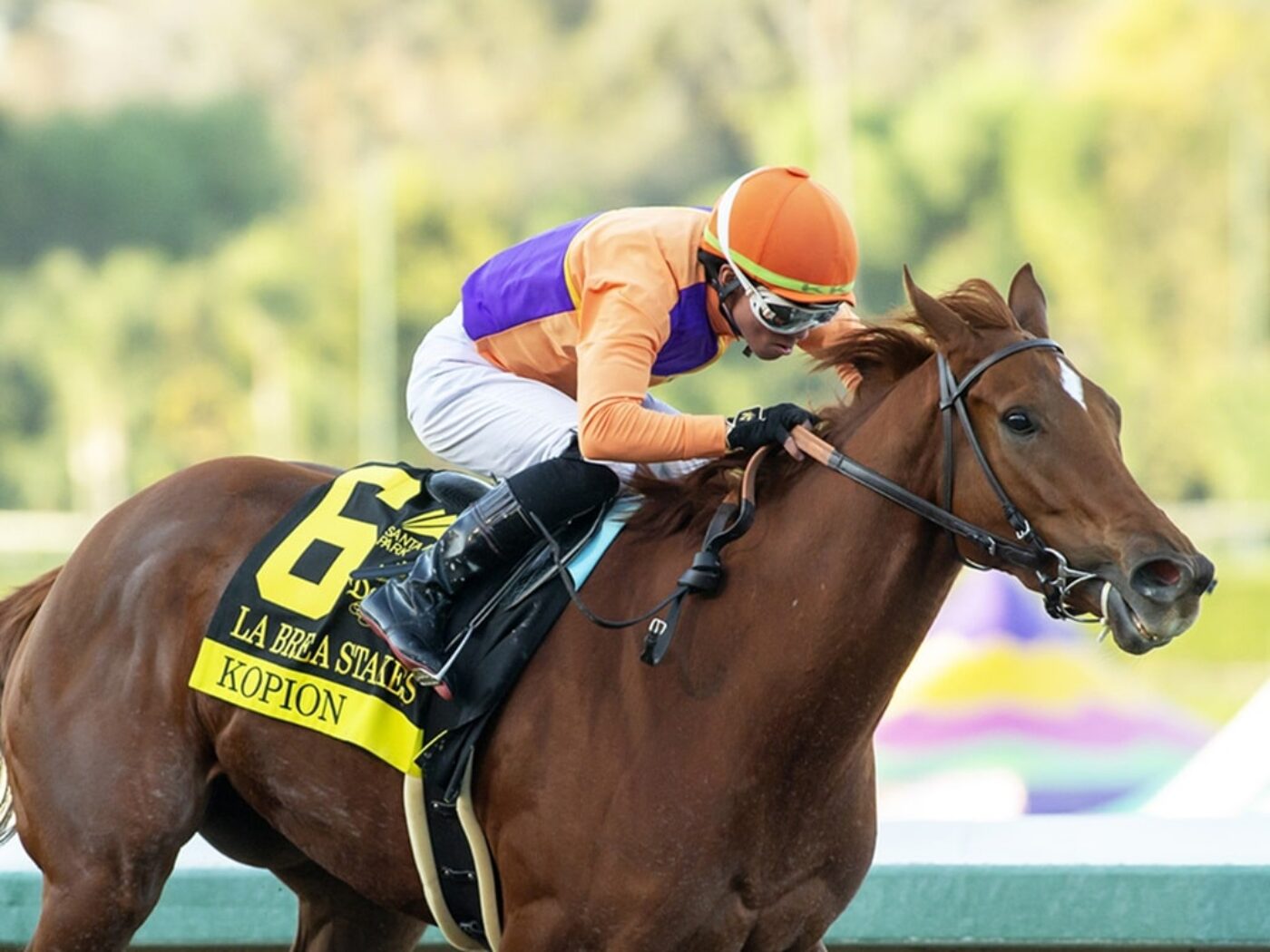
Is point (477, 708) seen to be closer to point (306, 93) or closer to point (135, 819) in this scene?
point (135, 819)

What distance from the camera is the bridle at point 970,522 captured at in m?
3.36

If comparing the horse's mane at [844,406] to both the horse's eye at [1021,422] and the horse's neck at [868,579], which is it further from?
the horse's eye at [1021,422]

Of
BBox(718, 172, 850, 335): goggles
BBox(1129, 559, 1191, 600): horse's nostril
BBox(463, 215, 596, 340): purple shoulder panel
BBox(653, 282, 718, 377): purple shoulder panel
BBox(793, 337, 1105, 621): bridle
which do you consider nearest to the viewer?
BBox(1129, 559, 1191, 600): horse's nostril

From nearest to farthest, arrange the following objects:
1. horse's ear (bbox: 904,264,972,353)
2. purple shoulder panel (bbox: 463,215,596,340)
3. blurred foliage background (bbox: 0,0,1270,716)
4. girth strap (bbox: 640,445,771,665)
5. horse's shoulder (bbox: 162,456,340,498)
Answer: horse's ear (bbox: 904,264,972,353)
girth strap (bbox: 640,445,771,665)
purple shoulder panel (bbox: 463,215,596,340)
horse's shoulder (bbox: 162,456,340,498)
blurred foliage background (bbox: 0,0,1270,716)

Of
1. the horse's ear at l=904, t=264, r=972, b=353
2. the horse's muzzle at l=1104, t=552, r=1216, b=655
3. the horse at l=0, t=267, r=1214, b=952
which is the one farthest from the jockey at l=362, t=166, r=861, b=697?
the horse's muzzle at l=1104, t=552, r=1216, b=655

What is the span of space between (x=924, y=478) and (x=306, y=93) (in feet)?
164

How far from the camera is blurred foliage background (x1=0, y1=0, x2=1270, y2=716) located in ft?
123

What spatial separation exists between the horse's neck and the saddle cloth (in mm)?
458

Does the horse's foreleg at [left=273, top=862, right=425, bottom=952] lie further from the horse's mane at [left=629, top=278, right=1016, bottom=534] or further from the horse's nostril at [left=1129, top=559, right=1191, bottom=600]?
the horse's nostril at [left=1129, top=559, right=1191, bottom=600]

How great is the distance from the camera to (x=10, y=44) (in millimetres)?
49469

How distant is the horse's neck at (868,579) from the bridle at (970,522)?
0.11 feet

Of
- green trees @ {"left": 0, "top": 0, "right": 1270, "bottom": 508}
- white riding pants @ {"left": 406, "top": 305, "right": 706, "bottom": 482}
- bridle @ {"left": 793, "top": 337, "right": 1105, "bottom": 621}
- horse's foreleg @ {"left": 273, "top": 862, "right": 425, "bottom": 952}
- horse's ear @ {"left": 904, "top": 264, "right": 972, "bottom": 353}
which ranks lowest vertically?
green trees @ {"left": 0, "top": 0, "right": 1270, "bottom": 508}

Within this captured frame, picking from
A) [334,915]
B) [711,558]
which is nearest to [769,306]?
[711,558]

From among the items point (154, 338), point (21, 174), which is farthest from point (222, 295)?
point (21, 174)
